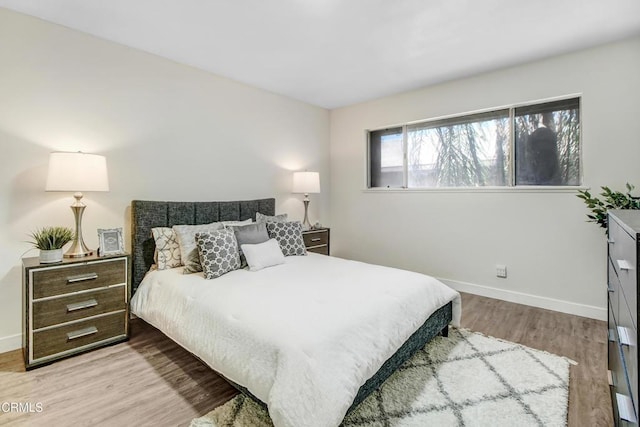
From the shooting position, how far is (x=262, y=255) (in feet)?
8.89

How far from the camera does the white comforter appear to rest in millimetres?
1369

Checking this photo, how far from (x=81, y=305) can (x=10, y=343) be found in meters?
0.67

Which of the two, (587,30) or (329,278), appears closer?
(329,278)

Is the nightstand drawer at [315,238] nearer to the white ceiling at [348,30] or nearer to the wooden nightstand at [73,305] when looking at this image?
the white ceiling at [348,30]

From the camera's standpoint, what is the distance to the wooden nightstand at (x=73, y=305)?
2.12 meters

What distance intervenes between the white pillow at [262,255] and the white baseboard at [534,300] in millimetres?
2246

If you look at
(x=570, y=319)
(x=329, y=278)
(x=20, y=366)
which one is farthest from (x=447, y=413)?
(x=20, y=366)

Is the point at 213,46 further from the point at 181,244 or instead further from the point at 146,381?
the point at 146,381

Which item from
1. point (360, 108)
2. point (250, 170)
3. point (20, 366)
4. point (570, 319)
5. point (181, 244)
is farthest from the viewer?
point (360, 108)

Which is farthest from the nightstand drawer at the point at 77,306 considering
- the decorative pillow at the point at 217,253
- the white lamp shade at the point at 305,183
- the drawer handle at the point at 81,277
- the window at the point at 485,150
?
the window at the point at 485,150

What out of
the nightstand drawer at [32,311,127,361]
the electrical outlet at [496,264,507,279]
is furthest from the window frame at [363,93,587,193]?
the nightstand drawer at [32,311,127,361]

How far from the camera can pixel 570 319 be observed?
2922mm

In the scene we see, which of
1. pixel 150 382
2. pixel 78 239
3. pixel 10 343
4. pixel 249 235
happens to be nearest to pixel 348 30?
pixel 249 235

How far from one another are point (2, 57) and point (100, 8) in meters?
0.80
